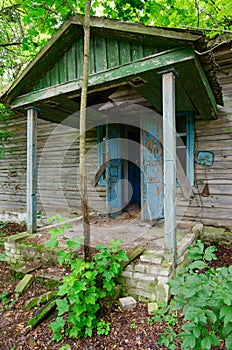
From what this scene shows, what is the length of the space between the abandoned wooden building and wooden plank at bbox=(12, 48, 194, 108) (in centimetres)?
1

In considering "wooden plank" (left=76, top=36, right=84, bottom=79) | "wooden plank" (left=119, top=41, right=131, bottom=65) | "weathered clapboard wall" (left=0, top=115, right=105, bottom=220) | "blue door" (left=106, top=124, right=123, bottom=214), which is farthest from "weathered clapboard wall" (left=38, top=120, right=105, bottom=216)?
"wooden plank" (left=119, top=41, right=131, bottom=65)

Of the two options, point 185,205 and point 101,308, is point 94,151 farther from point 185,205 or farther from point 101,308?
point 101,308

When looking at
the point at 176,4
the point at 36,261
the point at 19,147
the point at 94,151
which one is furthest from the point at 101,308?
the point at 19,147

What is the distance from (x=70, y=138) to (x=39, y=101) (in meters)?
2.67

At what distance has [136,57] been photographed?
272cm

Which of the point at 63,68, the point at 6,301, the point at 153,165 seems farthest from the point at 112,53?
the point at 6,301

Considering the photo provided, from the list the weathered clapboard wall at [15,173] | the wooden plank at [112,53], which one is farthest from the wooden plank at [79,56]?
the weathered clapboard wall at [15,173]

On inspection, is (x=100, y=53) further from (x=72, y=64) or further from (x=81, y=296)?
(x=81, y=296)

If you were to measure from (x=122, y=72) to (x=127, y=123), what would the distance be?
8.41 feet

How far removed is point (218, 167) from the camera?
14.0ft

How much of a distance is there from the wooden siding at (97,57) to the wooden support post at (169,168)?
0.46 metres

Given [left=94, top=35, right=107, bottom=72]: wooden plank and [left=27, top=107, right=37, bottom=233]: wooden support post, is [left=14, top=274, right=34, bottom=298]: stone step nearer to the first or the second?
[left=27, top=107, right=37, bottom=233]: wooden support post

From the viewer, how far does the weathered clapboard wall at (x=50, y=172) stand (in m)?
5.89

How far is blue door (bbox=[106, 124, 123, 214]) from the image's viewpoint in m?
5.14
